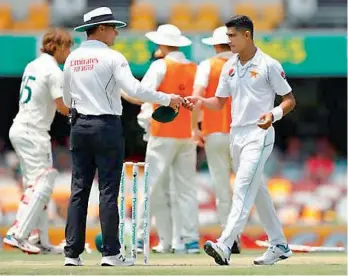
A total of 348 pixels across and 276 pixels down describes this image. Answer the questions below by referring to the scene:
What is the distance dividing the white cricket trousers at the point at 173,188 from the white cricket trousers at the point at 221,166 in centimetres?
18

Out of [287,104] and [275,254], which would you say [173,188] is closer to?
[275,254]

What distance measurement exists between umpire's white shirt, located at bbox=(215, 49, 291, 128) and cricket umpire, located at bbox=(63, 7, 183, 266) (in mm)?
449

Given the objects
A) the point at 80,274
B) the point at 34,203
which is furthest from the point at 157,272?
the point at 34,203

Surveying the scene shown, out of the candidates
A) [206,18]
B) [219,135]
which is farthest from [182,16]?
[219,135]

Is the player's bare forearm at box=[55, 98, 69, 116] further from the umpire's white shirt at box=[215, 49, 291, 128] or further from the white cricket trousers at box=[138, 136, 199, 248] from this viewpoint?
the umpire's white shirt at box=[215, 49, 291, 128]

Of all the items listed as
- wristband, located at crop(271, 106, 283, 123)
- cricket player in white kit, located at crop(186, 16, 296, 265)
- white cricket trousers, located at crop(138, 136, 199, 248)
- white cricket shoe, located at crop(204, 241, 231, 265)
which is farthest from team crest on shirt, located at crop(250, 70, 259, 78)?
white cricket trousers, located at crop(138, 136, 199, 248)

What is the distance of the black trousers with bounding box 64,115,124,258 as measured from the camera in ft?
26.1

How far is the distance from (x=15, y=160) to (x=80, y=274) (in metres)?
9.96

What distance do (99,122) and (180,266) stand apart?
111cm

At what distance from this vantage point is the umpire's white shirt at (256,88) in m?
8.23

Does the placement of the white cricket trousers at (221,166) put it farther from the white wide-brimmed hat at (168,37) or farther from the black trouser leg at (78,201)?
the black trouser leg at (78,201)

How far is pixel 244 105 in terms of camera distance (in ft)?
27.1

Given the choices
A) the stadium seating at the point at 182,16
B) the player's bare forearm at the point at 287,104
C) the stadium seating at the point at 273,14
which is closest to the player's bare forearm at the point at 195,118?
the player's bare forearm at the point at 287,104

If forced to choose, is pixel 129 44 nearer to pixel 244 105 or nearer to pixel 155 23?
pixel 155 23
